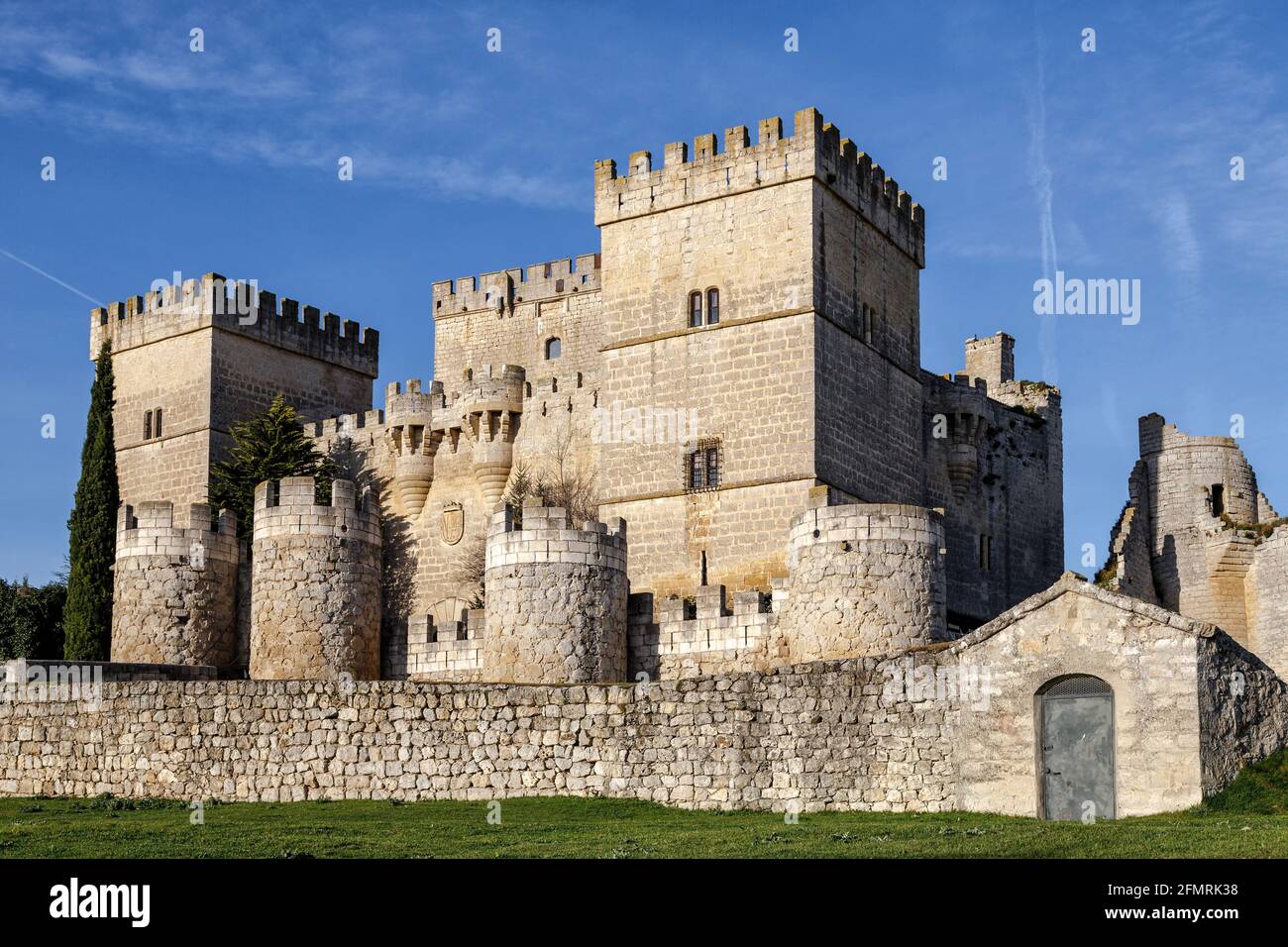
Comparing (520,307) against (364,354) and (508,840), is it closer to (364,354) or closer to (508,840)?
(364,354)

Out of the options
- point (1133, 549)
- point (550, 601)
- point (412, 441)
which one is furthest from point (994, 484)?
point (550, 601)

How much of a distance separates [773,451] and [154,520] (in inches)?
439

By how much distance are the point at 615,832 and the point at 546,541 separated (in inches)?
394

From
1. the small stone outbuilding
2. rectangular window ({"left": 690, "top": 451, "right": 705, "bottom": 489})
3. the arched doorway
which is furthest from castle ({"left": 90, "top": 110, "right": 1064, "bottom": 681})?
the arched doorway

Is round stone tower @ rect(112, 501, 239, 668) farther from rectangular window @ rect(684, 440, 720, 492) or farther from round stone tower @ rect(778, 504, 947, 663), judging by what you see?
round stone tower @ rect(778, 504, 947, 663)

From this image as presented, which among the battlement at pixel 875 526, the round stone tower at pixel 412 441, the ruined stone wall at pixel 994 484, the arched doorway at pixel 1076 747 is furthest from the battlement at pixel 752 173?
the arched doorway at pixel 1076 747

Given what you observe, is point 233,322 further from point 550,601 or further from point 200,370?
point 550,601

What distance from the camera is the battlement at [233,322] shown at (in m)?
44.4

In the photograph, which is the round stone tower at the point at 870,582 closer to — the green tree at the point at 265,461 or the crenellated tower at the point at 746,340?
the crenellated tower at the point at 746,340

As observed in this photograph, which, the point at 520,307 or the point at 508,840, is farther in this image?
the point at 520,307

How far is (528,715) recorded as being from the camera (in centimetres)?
2358

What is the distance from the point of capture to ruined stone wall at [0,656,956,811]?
21453 mm
